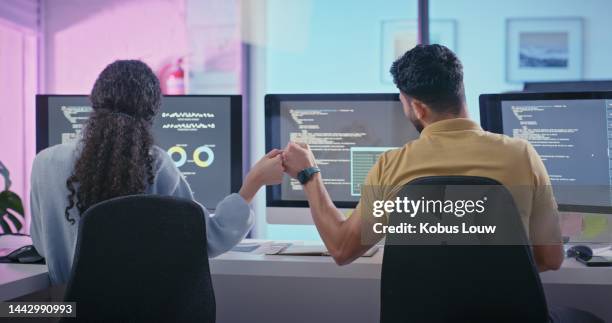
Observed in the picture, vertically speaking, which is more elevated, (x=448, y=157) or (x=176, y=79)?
(x=176, y=79)

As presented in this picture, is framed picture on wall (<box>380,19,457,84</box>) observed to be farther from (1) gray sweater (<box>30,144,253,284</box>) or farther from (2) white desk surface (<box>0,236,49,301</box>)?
(2) white desk surface (<box>0,236,49,301</box>)

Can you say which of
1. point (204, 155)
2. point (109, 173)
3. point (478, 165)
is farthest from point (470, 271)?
point (204, 155)

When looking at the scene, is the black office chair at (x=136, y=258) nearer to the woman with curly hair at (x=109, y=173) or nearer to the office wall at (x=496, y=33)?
the woman with curly hair at (x=109, y=173)

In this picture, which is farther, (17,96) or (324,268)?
(17,96)

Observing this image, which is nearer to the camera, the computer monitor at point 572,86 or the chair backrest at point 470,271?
the chair backrest at point 470,271

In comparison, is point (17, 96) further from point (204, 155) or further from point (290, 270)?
point (290, 270)

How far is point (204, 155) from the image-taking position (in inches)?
76.6

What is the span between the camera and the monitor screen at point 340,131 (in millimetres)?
1843

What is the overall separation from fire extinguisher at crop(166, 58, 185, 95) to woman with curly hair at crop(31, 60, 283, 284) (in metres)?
2.43

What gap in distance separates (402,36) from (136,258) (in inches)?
123

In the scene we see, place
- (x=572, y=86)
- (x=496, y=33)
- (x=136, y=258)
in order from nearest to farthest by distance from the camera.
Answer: (x=136, y=258) → (x=572, y=86) → (x=496, y=33)

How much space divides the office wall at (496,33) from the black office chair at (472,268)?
2.94 metres

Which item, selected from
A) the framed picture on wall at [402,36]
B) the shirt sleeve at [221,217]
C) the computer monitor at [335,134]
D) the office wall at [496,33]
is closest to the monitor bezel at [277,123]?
the computer monitor at [335,134]

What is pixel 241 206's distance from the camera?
1.43m
